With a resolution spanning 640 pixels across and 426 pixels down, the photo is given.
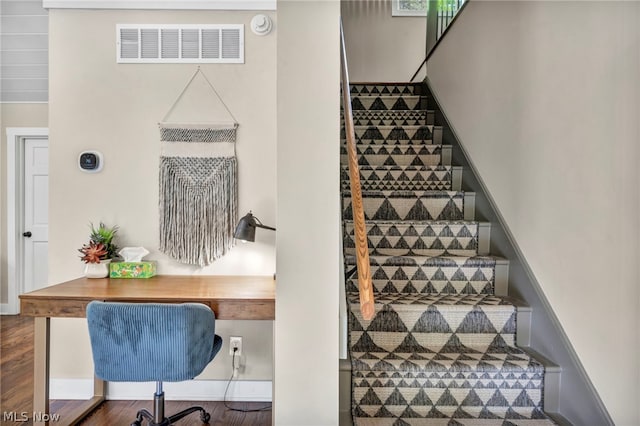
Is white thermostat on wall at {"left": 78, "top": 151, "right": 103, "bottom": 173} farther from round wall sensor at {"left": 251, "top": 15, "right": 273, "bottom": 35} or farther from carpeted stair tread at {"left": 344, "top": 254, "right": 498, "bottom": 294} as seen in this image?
carpeted stair tread at {"left": 344, "top": 254, "right": 498, "bottom": 294}

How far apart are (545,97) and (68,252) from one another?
2.97 m

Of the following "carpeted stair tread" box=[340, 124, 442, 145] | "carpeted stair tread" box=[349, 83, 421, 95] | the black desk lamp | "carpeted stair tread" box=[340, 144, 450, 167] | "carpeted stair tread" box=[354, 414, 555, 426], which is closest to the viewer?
"carpeted stair tread" box=[354, 414, 555, 426]

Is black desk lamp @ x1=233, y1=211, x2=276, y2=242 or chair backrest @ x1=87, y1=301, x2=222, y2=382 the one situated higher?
black desk lamp @ x1=233, y1=211, x2=276, y2=242

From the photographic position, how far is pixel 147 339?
5.50 ft

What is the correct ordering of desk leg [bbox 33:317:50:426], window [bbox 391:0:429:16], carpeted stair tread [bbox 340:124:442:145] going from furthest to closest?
window [bbox 391:0:429:16] < carpeted stair tread [bbox 340:124:442:145] < desk leg [bbox 33:317:50:426]

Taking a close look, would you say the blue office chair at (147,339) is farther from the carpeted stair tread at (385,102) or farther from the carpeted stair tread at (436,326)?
the carpeted stair tread at (385,102)

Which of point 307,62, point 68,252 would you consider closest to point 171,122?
point 68,252

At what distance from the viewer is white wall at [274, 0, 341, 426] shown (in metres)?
1.23

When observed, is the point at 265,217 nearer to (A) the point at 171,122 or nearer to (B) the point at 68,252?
(A) the point at 171,122

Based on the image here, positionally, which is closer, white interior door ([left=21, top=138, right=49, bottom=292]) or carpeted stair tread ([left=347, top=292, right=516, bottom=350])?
carpeted stair tread ([left=347, top=292, right=516, bottom=350])

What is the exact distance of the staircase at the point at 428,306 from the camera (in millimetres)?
1592

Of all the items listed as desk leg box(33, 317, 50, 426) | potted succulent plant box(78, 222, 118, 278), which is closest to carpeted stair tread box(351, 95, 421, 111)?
potted succulent plant box(78, 222, 118, 278)

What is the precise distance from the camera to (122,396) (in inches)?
97.3

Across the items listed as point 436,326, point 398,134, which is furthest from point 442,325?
point 398,134
